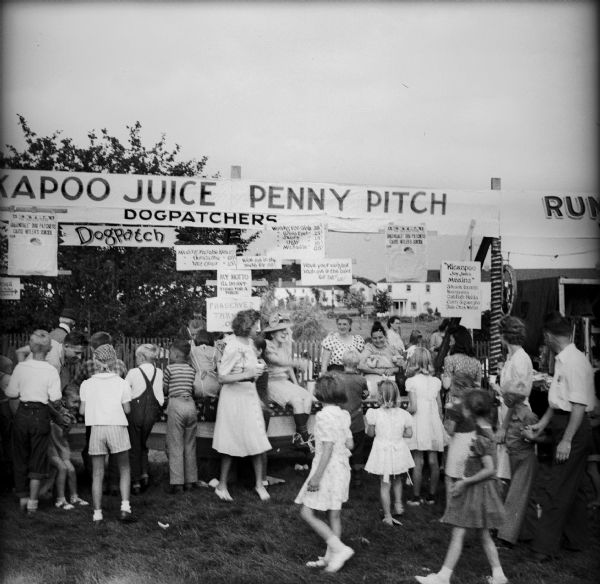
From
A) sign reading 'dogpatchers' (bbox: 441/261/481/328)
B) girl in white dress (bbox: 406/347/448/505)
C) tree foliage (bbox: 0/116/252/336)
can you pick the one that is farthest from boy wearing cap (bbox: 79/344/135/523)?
tree foliage (bbox: 0/116/252/336)

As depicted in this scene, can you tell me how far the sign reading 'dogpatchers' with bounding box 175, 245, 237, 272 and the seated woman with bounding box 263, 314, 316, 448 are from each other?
3.65 ft

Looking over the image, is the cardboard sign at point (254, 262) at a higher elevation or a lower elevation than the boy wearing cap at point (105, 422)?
higher

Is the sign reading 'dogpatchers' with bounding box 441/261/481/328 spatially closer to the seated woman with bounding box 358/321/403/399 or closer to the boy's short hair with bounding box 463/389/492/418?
the seated woman with bounding box 358/321/403/399

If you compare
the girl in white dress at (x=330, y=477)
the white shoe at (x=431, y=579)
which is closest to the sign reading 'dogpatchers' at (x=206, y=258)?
the girl in white dress at (x=330, y=477)

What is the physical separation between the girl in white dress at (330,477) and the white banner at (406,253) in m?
3.41

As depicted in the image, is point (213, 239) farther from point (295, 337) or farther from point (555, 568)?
point (555, 568)

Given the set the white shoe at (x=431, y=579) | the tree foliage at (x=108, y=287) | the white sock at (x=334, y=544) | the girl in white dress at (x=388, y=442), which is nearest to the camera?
the white shoe at (x=431, y=579)

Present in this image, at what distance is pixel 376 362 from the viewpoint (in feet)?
27.5

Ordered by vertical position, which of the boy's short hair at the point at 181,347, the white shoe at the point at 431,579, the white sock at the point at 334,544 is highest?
the boy's short hair at the point at 181,347

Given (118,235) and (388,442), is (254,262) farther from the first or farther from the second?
(388,442)

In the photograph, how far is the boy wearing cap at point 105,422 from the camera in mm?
6324

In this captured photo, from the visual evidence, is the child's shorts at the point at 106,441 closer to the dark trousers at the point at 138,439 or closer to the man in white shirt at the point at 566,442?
the dark trousers at the point at 138,439

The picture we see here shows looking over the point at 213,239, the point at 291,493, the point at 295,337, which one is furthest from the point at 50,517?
the point at 295,337

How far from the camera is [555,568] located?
17.4ft
